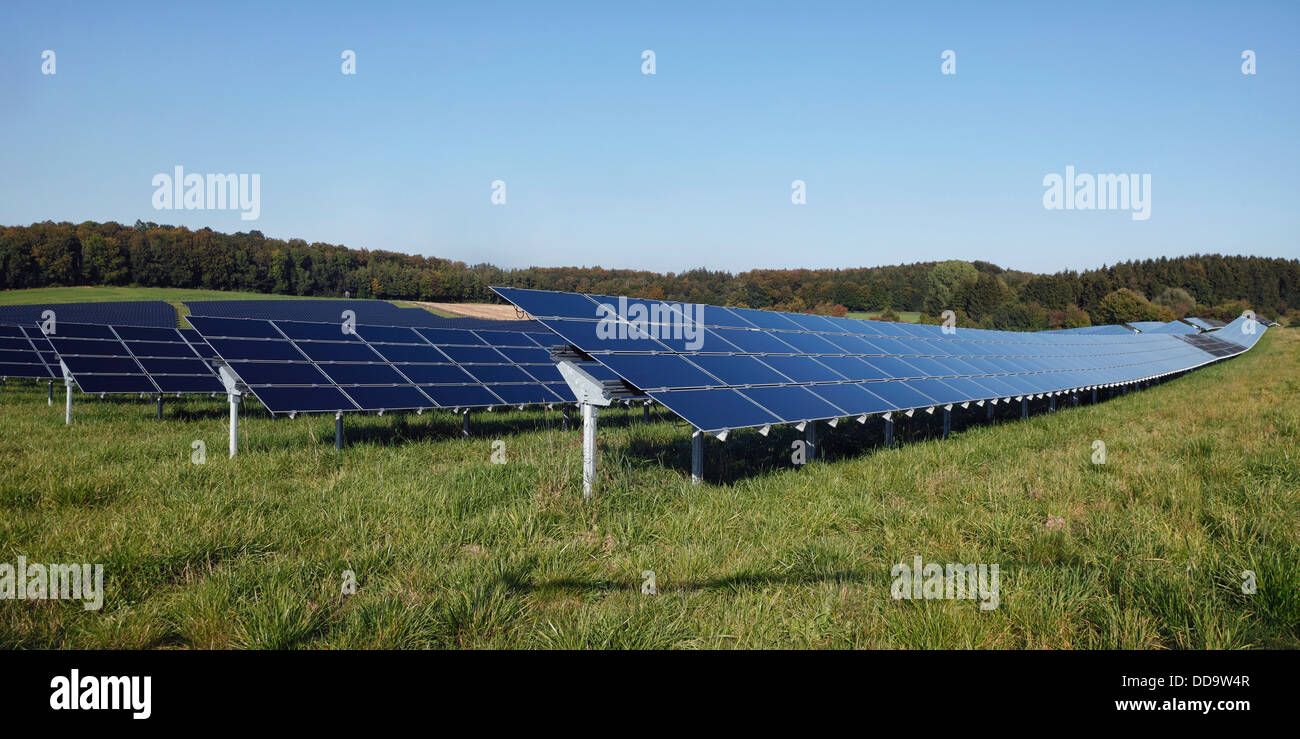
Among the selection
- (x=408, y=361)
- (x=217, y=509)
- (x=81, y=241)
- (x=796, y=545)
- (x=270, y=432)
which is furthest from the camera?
(x=81, y=241)

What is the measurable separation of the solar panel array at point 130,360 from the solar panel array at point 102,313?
31.1 m

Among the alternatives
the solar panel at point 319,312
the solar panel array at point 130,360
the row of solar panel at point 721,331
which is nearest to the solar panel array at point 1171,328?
the row of solar panel at point 721,331

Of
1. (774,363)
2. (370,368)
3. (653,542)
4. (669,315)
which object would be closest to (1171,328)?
(774,363)

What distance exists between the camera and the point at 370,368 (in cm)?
1509

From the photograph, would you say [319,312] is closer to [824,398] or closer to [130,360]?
[130,360]

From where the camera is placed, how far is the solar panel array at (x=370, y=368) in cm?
1313

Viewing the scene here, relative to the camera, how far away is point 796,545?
6602 millimetres

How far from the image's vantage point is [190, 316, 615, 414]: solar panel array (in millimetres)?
13133

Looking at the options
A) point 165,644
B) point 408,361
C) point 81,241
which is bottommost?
point 165,644

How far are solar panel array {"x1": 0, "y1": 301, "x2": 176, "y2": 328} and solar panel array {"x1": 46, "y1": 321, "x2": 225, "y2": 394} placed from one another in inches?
1223
